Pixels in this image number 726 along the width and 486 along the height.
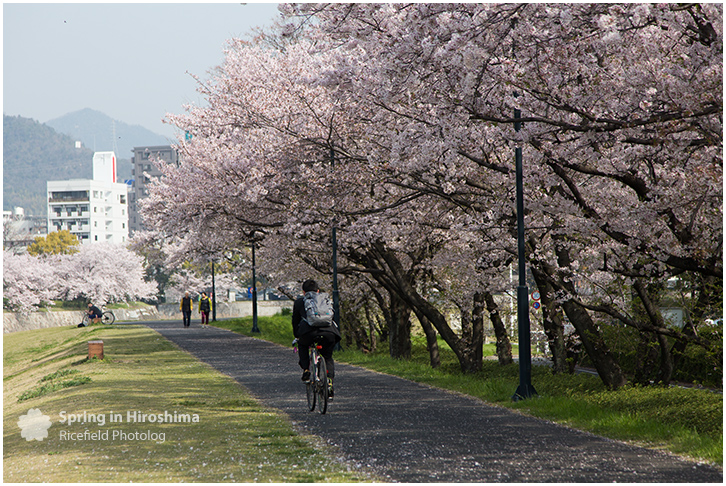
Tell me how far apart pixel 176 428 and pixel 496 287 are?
1010 centimetres

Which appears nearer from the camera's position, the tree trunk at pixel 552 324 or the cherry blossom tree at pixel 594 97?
the cherry blossom tree at pixel 594 97

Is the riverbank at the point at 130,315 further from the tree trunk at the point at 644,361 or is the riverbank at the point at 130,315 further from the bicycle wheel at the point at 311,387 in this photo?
the bicycle wheel at the point at 311,387

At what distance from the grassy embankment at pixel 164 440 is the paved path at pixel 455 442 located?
0.48m

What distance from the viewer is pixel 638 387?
12766 millimetres

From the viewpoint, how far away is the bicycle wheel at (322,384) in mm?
9977

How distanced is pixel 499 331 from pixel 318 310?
13.2m

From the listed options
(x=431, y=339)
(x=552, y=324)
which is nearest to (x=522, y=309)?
(x=552, y=324)

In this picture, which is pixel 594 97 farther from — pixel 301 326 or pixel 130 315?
pixel 130 315

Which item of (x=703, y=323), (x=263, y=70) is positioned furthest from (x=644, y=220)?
(x=263, y=70)

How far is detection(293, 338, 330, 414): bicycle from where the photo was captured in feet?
32.8

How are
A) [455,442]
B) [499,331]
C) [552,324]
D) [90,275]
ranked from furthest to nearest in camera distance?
[90,275] < [499,331] < [552,324] < [455,442]

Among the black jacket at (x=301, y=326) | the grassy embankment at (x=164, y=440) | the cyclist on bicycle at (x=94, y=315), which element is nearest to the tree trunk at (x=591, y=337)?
the black jacket at (x=301, y=326)

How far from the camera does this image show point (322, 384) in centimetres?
1004

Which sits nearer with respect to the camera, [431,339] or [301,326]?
[301,326]
